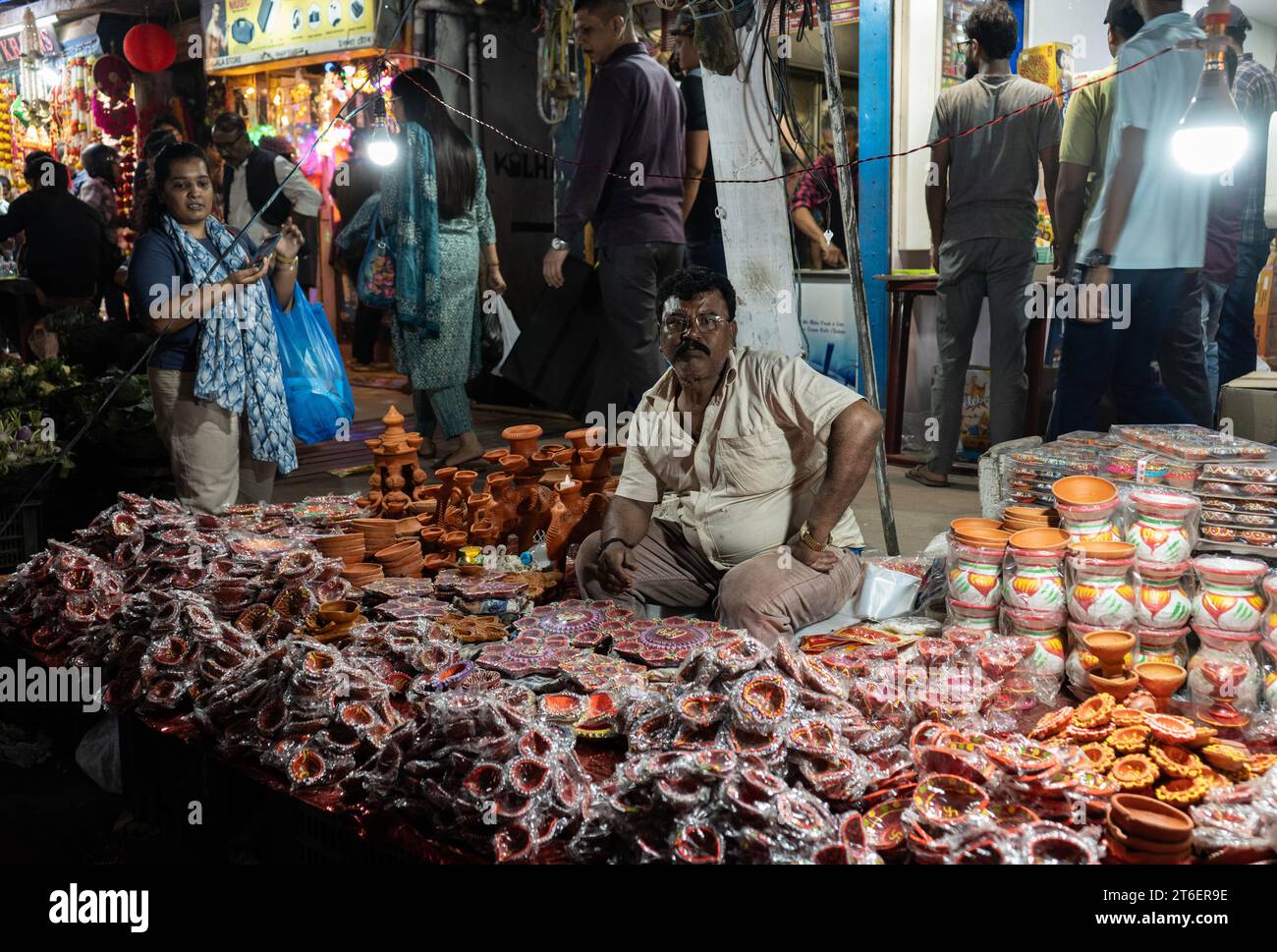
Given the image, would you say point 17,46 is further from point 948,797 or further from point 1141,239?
point 948,797

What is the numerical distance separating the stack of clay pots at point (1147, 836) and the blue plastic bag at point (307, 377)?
3434mm

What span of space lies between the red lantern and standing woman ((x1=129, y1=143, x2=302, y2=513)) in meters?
6.07

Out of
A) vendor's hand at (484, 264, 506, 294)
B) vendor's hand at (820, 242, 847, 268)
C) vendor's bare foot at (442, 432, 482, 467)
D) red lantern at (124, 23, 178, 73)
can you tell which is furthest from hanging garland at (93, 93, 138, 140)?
vendor's hand at (820, 242, 847, 268)

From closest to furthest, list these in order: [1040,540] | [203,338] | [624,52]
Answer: [1040,540], [203,338], [624,52]

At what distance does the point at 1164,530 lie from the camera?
2.65m

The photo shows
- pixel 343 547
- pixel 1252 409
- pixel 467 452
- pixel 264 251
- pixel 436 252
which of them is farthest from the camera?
pixel 467 452

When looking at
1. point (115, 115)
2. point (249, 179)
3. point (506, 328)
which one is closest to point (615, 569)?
point (249, 179)

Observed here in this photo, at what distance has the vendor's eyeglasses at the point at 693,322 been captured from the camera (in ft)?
10.00

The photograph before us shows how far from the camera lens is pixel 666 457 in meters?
3.36

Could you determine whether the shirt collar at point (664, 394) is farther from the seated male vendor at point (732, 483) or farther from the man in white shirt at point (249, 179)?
the man in white shirt at point (249, 179)

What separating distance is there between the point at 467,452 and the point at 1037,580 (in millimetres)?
4153

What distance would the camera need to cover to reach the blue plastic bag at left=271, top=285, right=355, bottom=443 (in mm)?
4457
